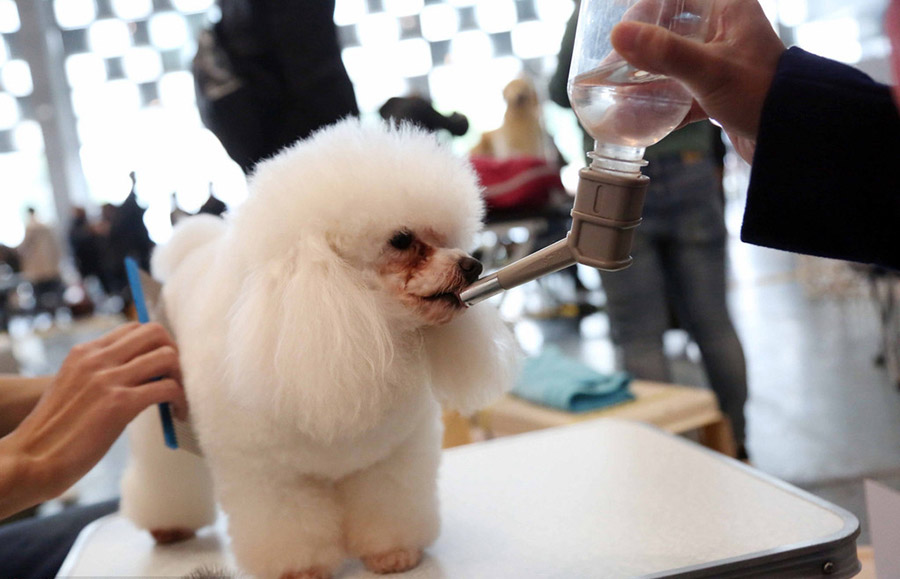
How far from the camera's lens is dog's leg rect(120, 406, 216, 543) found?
2.94ft

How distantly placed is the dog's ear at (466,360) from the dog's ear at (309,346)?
78mm

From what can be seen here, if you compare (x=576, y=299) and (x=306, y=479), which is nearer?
(x=306, y=479)

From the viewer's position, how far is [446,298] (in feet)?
2.31

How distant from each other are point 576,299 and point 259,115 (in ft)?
14.4

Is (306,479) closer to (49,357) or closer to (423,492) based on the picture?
(423,492)

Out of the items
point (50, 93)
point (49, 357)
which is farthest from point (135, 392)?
point (50, 93)

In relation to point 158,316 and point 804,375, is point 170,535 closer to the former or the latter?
point 158,316

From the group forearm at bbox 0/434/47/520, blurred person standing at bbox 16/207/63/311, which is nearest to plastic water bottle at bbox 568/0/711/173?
forearm at bbox 0/434/47/520

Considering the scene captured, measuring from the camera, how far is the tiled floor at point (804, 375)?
2.19 meters

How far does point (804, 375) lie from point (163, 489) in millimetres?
2840

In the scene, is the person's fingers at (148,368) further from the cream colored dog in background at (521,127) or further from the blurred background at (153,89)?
the blurred background at (153,89)

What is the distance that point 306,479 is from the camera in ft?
2.39

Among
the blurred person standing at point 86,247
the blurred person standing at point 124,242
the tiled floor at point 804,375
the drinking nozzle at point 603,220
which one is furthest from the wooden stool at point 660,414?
the blurred person standing at point 86,247

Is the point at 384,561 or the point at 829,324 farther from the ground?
the point at 384,561
